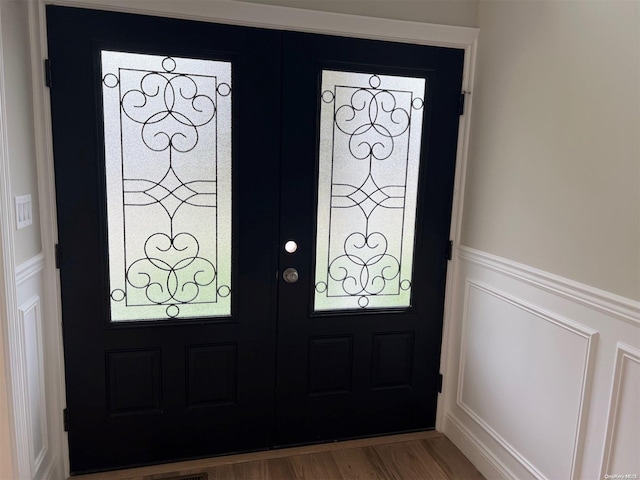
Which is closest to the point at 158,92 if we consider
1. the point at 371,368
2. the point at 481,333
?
the point at 371,368

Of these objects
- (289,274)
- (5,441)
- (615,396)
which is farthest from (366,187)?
(5,441)

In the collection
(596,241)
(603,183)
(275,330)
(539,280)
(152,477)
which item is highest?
(603,183)

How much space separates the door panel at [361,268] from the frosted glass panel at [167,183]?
31 cm

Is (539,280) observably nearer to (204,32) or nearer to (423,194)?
(423,194)

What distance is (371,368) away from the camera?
8.28ft

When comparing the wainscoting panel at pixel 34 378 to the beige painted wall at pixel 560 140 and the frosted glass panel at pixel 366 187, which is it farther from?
the beige painted wall at pixel 560 140

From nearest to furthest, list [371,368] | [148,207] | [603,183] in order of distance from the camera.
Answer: [603,183]
[148,207]
[371,368]

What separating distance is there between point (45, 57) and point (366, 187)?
4.83 feet

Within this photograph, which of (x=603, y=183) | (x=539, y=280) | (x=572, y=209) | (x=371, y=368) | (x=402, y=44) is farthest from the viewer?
(x=371, y=368)

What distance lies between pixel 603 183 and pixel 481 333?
0.98m

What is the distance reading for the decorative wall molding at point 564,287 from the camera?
1.58m

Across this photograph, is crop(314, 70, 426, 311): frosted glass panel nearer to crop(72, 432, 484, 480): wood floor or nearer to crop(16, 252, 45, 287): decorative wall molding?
crop(72, 432, 484, 480): wood floor

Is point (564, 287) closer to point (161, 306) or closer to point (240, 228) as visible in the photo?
point (240, 228)

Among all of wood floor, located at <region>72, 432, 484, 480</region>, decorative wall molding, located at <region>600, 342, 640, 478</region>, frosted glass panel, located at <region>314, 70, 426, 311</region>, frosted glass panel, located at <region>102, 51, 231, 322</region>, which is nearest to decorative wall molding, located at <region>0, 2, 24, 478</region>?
frosted glass panel, located at <region>102, 51, 231, 322</region>
